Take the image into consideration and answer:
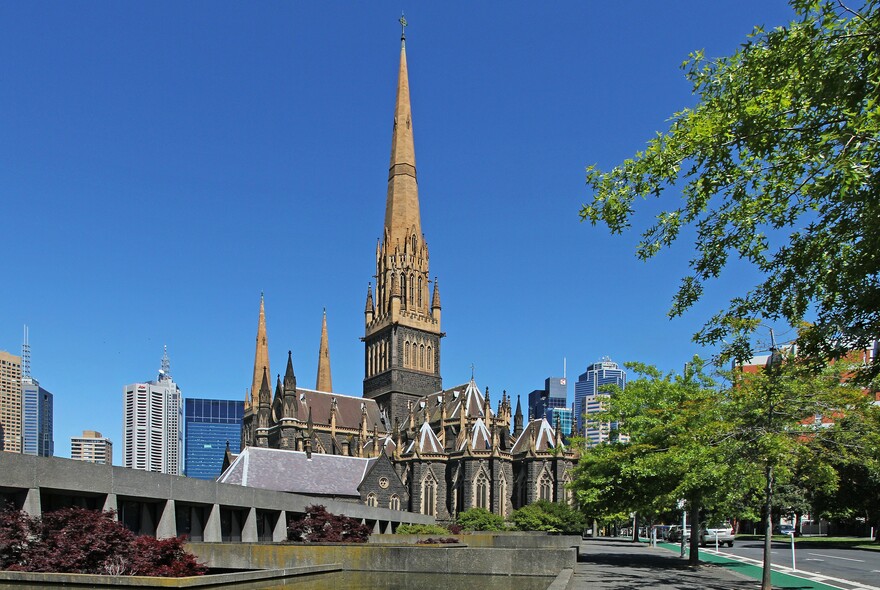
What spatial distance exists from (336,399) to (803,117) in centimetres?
7940

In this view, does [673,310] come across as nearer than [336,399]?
Yes

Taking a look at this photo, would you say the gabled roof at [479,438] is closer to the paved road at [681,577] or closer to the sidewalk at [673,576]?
the sidewalk at [673,576]

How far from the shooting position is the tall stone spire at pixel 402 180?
90.9m

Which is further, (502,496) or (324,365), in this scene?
(324,365)

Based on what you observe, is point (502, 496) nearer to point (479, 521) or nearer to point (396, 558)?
point (479, 521)

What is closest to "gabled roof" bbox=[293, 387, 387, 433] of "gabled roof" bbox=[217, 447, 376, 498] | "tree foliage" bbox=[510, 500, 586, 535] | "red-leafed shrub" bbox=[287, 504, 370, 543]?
"gabled roof" bbox=[217, 447, 376, 498]

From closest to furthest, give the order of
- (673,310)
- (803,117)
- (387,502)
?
(803,117) < (673,310) < (387,502)

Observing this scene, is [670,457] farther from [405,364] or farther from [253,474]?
[405,364]

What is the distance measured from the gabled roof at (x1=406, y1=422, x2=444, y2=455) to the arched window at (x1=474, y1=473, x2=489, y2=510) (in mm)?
4474

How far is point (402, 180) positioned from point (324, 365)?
34153 millimetres

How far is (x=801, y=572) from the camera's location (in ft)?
84.8

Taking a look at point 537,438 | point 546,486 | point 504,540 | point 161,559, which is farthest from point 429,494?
point 161,559

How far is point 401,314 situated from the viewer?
8788cm

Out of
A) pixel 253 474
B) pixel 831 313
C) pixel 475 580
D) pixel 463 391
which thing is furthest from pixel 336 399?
pixel 831 313
